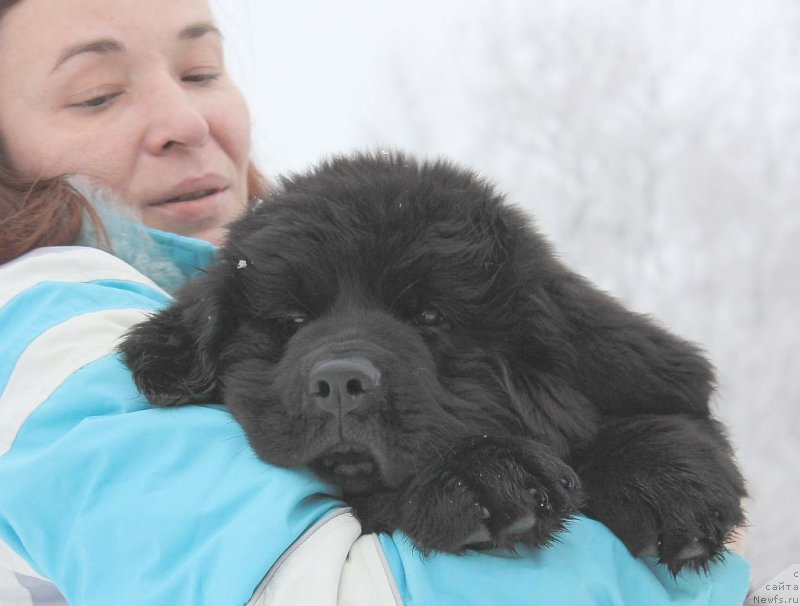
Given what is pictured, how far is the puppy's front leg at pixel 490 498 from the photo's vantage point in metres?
1.50

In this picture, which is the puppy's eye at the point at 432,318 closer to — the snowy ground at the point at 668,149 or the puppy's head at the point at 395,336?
the puppy's head at the point at 395,336

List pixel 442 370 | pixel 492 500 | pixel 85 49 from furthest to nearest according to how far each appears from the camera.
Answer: pixel 85 49 < pixel 442 370 < pixel 492 500

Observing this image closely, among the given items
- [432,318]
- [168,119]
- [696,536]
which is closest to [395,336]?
[432,318]

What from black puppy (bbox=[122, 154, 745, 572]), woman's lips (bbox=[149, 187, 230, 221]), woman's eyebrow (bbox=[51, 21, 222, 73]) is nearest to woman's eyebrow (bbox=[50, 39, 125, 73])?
woman's eyebrow (bbox=[51, 21, 222, 73])

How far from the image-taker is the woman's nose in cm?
275

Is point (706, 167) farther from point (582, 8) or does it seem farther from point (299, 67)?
point (299, 67)

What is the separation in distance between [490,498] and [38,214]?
1.52 meters

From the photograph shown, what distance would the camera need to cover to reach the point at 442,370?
185cm

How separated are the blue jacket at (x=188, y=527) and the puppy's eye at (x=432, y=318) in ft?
1.40

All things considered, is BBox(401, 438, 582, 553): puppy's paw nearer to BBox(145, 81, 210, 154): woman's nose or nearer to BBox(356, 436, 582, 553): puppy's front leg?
BBox(356, 436, 582, 553): puppy's front leg

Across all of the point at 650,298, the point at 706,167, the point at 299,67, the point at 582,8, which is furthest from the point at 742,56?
the point at 299,67

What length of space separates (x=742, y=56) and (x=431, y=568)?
5.81 metres

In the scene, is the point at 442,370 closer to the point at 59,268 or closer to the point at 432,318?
the point at 432,318

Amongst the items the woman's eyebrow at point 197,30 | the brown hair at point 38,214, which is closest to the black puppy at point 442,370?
the brown hair at point 38,214
